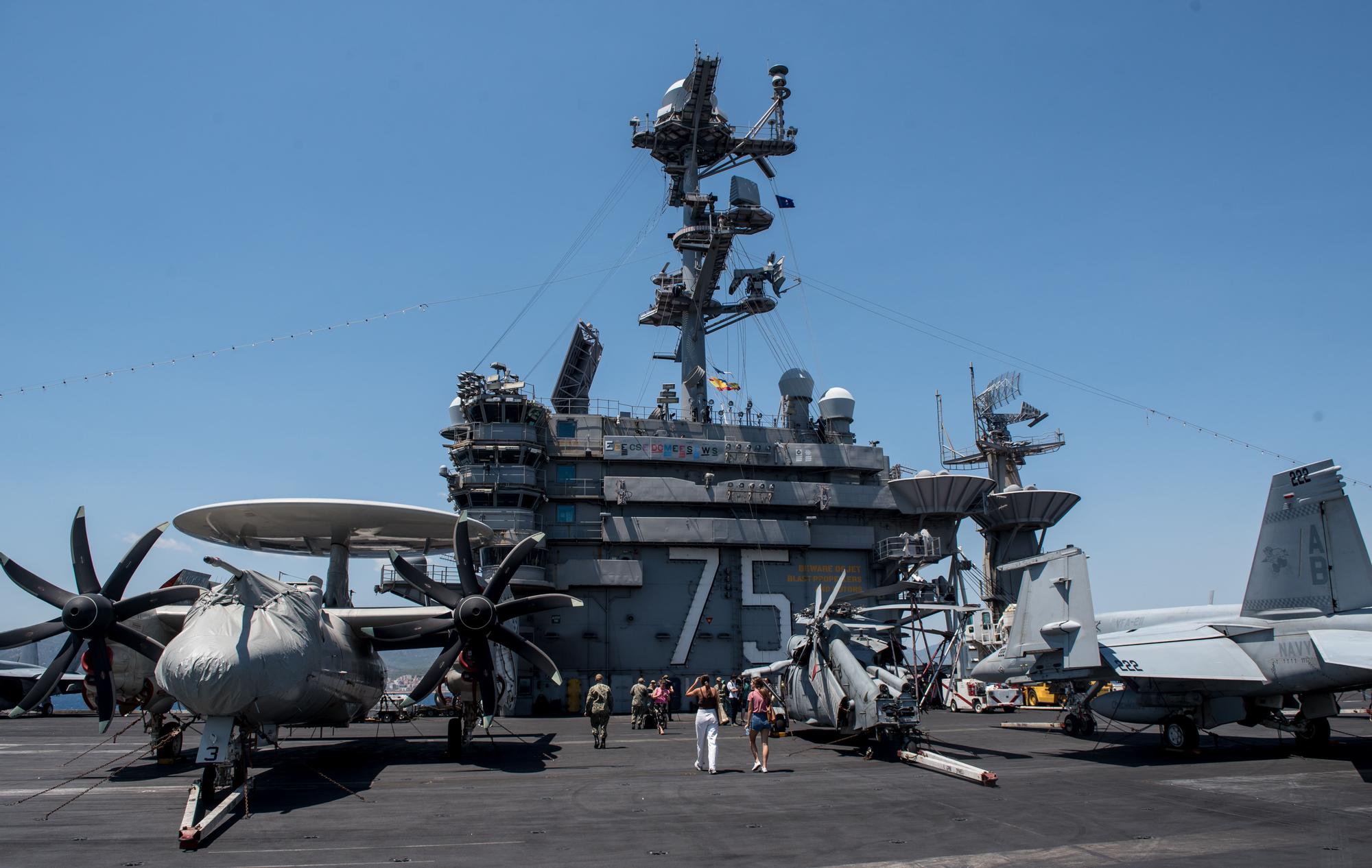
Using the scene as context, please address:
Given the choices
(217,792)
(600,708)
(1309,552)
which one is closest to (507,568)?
(600,708)

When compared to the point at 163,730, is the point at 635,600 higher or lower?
higher

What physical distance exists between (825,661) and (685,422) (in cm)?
1958

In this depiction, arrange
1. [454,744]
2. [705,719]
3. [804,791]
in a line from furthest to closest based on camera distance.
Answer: [454,744] → [705,719] → [804,791]

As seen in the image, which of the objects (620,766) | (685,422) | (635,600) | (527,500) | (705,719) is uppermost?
(685,422)

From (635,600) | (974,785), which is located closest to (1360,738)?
(974,785)

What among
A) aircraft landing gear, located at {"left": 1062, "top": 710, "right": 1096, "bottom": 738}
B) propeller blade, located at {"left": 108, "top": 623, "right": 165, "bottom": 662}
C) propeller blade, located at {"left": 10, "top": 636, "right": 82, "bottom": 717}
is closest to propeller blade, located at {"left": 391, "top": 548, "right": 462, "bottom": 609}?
propeller blade, located at {"left": 108, "top": 623, "right": 165, "bottom": 662}

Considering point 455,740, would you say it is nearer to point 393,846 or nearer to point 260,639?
point 260,639

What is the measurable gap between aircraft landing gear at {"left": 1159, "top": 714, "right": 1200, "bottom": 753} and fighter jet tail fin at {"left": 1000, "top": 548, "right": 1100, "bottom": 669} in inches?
107

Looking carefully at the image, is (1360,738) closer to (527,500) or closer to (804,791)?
(804,791)

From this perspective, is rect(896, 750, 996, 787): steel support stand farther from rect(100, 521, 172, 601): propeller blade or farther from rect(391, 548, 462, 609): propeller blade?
rect(100, 521, 172, 601): propeller blade

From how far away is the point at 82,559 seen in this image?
1900 centimetres

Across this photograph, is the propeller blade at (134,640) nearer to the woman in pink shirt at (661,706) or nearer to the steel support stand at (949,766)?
the woman in pink shirt at (661,706)

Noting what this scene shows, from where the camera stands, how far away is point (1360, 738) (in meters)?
21.4

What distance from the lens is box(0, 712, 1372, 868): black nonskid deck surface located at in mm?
10211
